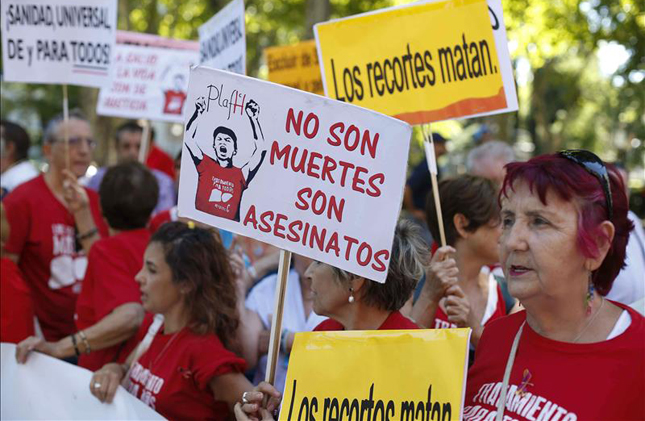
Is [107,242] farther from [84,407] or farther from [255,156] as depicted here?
[255,156]

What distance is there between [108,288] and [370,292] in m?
1.73

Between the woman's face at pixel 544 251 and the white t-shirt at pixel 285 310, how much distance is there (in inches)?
69.3

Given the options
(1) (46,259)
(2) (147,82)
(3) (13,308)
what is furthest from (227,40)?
(3) (13,308)

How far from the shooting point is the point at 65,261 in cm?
536

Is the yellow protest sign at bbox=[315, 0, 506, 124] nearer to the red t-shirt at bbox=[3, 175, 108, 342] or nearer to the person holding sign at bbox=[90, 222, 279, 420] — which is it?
the person holding sign at bbox=[90, 222, 279, 420]

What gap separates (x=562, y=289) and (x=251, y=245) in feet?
10.9

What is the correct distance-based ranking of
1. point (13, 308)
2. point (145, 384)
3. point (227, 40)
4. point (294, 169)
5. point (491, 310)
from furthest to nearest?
point (227, 40)
point (13, 308)
point (491, 310)
point (145, 384)
point (294, 169)

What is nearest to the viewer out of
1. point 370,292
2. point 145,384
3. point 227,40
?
point 370,292

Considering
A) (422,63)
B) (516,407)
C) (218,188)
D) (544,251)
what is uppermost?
(422,63)

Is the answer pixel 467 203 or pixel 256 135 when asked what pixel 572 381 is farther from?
pixel 467 203

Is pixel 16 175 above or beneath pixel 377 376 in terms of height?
above

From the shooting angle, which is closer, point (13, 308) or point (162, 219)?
point (13, 308)

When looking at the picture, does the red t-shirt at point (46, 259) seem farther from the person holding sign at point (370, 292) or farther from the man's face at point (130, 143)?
the man's face at point (130, 143)

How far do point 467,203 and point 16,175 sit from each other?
422cm
